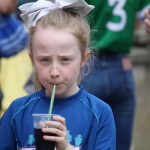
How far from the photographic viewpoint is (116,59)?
4602 mm

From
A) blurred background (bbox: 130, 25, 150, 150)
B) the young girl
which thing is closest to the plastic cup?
the young girl

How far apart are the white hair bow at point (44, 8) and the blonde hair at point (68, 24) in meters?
0.02

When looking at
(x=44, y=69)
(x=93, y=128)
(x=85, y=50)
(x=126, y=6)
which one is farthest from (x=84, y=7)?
(x=126, y=6)

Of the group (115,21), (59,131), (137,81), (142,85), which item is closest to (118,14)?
(115,21)

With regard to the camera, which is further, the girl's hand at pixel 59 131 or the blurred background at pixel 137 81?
the blurred background at pixel 137 81

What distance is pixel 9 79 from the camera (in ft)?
20.1

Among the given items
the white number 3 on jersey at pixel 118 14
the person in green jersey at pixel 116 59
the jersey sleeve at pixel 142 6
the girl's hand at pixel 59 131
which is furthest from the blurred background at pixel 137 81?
the girl's hand at pixel 59 131

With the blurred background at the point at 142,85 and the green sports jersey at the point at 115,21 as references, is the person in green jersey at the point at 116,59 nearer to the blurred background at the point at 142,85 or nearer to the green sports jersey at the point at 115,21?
the green sports jersey at the point at 115,21

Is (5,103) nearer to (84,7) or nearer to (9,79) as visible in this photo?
(9,79)

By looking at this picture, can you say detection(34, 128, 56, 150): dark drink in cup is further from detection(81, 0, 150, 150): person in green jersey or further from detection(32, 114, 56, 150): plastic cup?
detection(81, 0, 150, 150): person in green jersey

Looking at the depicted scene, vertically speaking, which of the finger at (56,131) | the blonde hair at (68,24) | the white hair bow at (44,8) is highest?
the white hair bow at (44,8)

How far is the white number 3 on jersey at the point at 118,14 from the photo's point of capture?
4.55 m

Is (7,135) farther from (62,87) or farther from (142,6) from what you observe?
(142,6)

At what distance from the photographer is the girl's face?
9.55 ft
